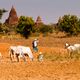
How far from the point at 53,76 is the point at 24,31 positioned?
209 feet

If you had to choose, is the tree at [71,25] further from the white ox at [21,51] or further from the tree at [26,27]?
the white ox at [21,51]

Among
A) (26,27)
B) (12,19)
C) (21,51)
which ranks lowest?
(21,51)

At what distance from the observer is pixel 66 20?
8781cm

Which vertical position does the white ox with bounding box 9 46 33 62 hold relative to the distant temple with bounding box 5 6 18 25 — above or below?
below

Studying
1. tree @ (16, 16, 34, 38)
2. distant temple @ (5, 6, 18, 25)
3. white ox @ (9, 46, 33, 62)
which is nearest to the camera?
white ox @ (9, 46, 33, 62)

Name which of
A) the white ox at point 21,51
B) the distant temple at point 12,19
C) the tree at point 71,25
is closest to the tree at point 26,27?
the tree at point 71,25

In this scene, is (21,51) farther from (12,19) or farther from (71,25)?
(12,19)

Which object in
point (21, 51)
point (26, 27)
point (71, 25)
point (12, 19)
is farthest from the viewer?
point (12, 19)

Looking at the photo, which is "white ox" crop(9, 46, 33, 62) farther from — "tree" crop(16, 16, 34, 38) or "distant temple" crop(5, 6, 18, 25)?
"distant temple" crop(5, 6, 18, 25)

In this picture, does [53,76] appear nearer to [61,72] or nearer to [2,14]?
[61,72]

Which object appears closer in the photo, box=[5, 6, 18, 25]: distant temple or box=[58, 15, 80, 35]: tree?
box=[58, 15, 80, 35]: tree

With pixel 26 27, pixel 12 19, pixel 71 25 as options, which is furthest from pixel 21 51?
pixel 12 19

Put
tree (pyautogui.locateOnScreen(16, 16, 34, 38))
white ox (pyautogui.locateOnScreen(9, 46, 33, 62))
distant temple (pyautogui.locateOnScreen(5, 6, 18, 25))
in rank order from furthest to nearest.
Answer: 1. distant temple (pyautogui.locateOnScreen(5, 6, 18, 25))
2. tree (pyautogui.locateOnScreen(16, 16, 34, 38))
3. white ox (pyautogui.locateOnScreen(9, 46, 33, 62))

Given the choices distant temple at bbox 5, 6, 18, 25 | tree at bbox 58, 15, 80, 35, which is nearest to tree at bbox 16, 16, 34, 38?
tree at bbox 58, 15, 80, 35
